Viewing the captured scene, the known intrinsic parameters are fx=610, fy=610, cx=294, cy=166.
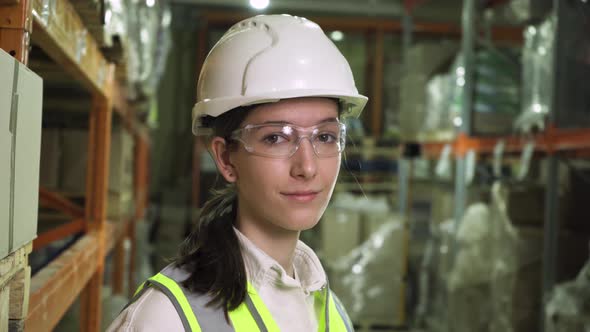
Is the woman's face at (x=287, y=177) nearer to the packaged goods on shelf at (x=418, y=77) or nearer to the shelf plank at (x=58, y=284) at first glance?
the shelf plank at (x=58, y=284)

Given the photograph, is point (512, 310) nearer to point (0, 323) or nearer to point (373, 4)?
point (0, 323)

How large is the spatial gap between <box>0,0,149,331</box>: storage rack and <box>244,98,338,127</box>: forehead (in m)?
0.62

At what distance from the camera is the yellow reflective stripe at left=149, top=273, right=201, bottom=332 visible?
4.78ft

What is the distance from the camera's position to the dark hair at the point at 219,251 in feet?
5.08

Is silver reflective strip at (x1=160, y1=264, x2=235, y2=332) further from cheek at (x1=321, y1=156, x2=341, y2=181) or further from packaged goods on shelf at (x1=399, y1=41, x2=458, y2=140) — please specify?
packaged goods on shelf at (x1=399, y1=41, x2=458, y2=140)

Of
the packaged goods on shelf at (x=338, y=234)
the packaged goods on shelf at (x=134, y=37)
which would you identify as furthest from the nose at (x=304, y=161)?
the packaged goods on shelf at (x=338, y=234)

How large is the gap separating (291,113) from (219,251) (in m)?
0.42

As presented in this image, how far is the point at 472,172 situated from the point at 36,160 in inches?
201

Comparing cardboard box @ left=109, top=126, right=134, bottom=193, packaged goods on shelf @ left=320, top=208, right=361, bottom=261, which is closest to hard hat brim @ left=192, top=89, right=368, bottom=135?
cardboard box @ left=109, top=126, right=134, bottom=193

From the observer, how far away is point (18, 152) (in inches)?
54.5

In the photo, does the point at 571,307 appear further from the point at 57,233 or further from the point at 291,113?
the point at 57,233

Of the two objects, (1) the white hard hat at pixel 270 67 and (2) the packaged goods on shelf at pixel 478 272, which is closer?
(1) the white hard hat at pixel 270 67

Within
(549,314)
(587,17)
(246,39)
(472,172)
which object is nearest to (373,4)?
(472,172)

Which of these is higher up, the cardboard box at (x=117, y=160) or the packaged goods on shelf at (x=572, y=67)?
the packaged goods on shelf at (x=572, y=67)
